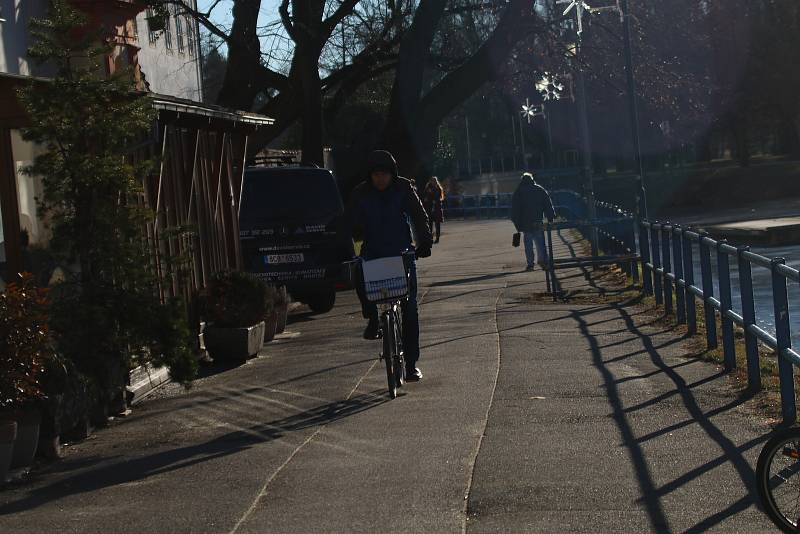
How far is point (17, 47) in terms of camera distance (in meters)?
19.4

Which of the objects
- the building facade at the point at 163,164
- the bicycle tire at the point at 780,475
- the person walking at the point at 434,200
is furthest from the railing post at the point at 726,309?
the person walking at the point at 434,200

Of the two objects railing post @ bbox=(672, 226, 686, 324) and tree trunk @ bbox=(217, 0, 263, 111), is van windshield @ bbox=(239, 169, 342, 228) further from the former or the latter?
tree trunk @ bbox=(217, 0, 263, 111)

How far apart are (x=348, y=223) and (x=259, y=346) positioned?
3.43 meters

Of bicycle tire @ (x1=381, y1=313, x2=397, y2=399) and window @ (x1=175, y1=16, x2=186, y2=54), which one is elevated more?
window @ (x1=175, y1=16, x2=186, y2=54)

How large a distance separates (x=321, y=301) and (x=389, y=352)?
9362 millimetres

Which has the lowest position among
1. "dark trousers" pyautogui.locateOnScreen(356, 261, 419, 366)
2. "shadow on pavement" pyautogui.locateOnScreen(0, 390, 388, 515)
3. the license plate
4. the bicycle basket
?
"shadow on pavement" pyautogui.locateOnScreen(0, 390, 388, 515)

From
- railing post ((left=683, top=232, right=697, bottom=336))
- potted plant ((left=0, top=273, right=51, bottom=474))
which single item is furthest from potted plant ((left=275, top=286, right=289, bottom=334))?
potted plant ((left=0, top=273, right=51, bottom=474))

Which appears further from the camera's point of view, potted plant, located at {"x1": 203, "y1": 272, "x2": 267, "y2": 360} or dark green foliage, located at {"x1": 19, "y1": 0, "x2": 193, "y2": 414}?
potted plant, located at {"x1": 203, "y1": 272, "x2": 267, "y2": 360}

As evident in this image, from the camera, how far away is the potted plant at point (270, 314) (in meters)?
14.4

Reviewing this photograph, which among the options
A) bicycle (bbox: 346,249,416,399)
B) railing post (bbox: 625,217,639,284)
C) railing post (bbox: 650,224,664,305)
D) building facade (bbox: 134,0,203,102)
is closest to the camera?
bicycle (bbox: 346,249,416,399)

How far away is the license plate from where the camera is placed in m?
19.0

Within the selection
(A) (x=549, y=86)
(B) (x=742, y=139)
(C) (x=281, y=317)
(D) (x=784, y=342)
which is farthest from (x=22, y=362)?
(B) (x=742, y=139)

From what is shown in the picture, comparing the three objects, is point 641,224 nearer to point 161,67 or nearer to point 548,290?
point 548,290

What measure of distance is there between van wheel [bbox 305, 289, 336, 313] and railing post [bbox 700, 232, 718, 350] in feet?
25.4
